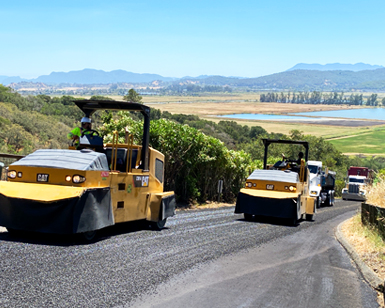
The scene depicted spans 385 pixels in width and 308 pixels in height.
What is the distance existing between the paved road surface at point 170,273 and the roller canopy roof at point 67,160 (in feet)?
4.54

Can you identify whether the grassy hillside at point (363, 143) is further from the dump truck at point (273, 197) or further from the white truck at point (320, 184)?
the dump truck at point (273, 197)

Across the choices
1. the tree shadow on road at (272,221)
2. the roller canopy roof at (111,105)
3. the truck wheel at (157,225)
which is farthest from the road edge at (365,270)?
the roller canopy roof at (111,105)

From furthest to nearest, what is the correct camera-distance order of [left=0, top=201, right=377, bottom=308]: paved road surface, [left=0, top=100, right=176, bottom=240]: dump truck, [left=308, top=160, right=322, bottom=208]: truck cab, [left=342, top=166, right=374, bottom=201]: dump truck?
[left=342, top=166, right=374, bottom=201]: dump truck
[left=308, top=160, right=322, bottom=208]: truck cab
[left=0, top=100, right=176, bottom=240]: dump truck
[left=0, top=201, right=377, bottom=308]: paved road surface

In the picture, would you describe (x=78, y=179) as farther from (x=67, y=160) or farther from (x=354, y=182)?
(x=354, y=182)

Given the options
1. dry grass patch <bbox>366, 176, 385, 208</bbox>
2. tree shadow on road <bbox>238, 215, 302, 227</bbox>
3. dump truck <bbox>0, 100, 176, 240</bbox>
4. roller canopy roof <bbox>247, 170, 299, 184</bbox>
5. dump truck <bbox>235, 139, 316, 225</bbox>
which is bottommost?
tree shadow on road <bbox>238, 215, 302, 227</bbox>

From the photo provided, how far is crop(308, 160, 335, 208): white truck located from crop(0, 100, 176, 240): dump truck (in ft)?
69.2

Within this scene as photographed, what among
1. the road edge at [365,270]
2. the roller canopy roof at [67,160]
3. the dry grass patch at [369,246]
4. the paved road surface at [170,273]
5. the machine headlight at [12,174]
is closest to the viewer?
the paved road surface at [170,273]

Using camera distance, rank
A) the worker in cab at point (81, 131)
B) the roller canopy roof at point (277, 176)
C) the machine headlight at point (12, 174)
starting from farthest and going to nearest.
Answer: the roller canopy roof at point (277, 176) → the worker in cab at point (81, 131) → the machine headlight at point (12, 174)

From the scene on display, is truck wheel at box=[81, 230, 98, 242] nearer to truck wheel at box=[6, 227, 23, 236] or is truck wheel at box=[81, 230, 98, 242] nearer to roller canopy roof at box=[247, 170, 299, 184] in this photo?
truck wheel at box=[6, 227, 23, 236]

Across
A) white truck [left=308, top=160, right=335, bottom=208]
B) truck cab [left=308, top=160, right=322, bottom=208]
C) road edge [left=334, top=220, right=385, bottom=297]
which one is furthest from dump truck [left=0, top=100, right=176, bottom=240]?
truck cab [left=308, top=160, right=322, bottom=208]

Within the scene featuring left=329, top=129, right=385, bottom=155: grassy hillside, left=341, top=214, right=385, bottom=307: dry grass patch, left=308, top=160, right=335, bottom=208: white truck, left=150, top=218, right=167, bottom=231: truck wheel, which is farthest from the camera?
left=329, top=129, right=385, bottom=155: grassy hillside

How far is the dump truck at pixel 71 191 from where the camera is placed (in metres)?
8.27

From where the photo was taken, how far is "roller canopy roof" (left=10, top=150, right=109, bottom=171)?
8.71 m

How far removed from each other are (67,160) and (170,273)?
2.94m
